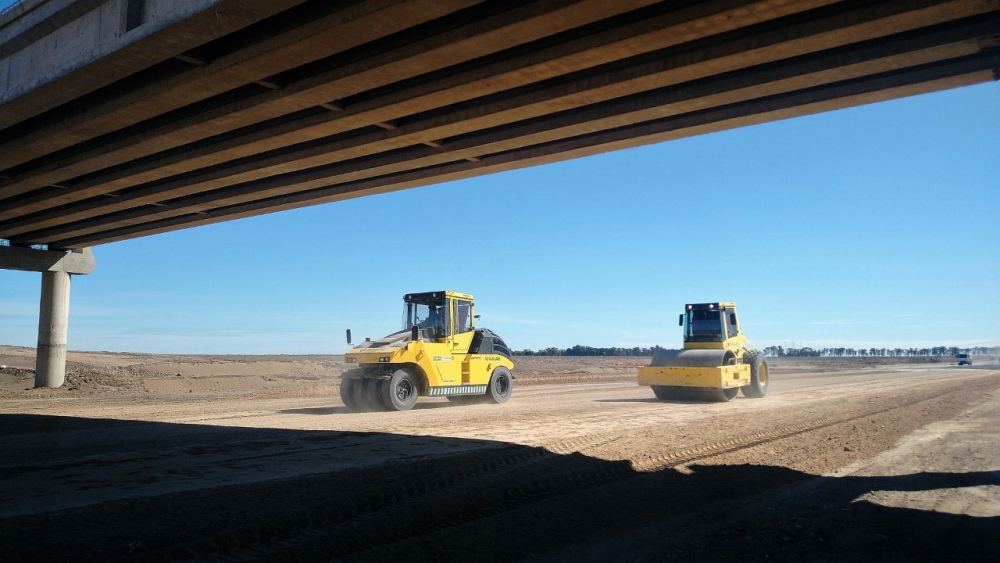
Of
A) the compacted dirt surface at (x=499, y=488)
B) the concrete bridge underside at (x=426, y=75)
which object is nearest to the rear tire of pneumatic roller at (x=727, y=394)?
the compacted dirt surface at (x=499, y=488)

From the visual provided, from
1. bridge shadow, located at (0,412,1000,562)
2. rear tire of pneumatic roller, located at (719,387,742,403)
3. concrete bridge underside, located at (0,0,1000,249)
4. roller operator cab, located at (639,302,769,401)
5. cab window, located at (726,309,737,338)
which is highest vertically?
concrete bridge underside, located at (0,0,1000,249)

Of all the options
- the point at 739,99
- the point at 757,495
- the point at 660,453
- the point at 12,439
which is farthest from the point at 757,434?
the point at 12,439

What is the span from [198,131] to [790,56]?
36.2 feet

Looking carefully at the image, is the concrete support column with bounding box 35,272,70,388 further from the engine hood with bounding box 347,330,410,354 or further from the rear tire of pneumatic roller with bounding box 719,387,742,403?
the rear tire of pneumatic roller with bounding box 719,387,742,403

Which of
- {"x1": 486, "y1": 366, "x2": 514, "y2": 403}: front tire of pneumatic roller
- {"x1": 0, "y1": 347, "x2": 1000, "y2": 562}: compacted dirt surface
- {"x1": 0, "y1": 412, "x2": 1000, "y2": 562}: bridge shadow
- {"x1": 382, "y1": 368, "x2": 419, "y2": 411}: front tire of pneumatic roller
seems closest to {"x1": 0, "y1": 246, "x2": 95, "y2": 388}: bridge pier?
{"x1": 0, "y1": 347, "x2": 1000, "y2": 562}: compacted dirt surface

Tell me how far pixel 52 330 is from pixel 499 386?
18873 mm

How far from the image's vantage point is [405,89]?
12125 mm

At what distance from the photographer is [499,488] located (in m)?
7.15

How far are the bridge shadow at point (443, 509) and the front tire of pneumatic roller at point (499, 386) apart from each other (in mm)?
8328

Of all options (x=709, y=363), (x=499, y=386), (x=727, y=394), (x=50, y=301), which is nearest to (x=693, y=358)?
(x=709, y=363)

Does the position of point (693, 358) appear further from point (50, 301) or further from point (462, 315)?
point (50, 301)

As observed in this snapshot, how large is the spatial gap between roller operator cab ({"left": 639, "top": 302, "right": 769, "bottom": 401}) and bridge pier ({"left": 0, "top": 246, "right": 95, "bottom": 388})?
21805mm

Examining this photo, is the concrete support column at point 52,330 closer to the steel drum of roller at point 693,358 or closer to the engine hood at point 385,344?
the engine hood at point 385,344

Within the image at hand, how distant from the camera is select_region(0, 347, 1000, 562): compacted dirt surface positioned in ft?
17.3
